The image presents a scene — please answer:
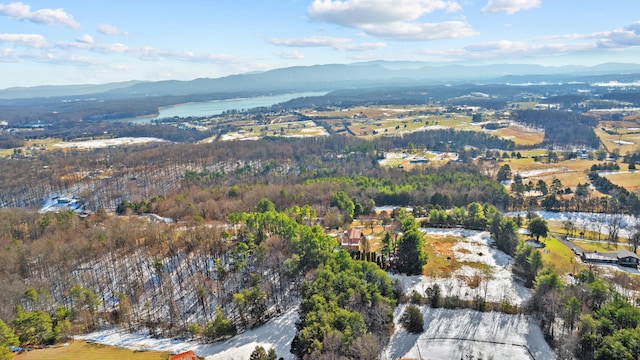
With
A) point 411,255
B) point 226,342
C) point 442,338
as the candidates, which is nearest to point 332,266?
point 411,255

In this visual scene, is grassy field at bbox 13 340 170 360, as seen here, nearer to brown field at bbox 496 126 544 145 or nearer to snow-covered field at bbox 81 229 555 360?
snow-covered field at bbox 81 229 555 360

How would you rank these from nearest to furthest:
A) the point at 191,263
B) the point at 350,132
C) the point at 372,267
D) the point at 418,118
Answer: the point at 372,267 → the point at 191,263 → the point at 350,132 → the point at 418,118

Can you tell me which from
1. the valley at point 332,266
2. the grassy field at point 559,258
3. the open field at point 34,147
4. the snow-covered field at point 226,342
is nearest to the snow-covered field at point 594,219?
the valley at point 332,266

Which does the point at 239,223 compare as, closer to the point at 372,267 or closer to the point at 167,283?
the point at 167,283

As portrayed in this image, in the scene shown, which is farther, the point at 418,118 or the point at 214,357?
the point at 418,118

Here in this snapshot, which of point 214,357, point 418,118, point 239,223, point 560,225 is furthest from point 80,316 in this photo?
point 418,118

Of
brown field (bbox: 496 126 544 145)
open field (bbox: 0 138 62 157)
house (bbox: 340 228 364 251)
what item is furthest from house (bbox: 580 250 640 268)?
open field (bbox: 0 138 62 157)
